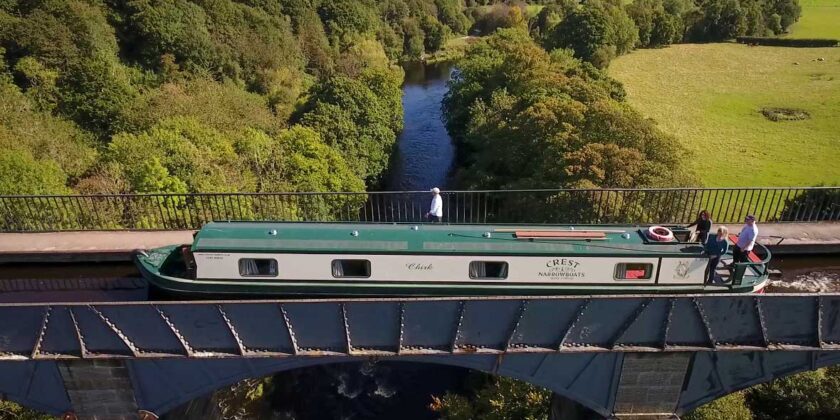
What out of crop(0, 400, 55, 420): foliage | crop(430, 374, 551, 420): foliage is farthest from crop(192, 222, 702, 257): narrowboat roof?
crop(0, 400, 55, 420): foliage

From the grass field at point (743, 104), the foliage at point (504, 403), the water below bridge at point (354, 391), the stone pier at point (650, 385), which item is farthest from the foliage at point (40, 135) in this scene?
the grass field at point (743, 104)

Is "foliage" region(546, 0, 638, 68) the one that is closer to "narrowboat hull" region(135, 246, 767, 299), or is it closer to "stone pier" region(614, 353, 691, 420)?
"narrowboat hull" region(135, 246, 767, 299)

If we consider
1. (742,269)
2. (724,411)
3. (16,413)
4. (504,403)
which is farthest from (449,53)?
(742,269)

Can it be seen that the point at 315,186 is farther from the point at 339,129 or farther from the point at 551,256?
the point at 551,256

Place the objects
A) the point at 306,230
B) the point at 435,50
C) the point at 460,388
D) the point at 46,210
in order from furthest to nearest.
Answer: the point at 435,50, the point at 460,388, the point at 46,210, the point at 306,230

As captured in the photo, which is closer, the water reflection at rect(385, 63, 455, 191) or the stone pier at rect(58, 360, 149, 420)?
the stone pier at rect(58, 360, 149, 420)

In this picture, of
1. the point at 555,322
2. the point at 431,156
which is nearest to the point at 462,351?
the point at 555,322
